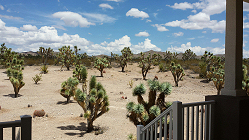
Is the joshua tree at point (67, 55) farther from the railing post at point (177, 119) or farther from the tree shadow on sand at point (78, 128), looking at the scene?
the railing post at point (177, 119)

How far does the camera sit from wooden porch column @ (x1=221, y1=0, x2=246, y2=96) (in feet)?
10.6

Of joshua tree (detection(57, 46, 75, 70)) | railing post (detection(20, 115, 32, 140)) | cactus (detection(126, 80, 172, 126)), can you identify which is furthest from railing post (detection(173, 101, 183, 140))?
joshua tree (detection(57, 46, 75, 70))

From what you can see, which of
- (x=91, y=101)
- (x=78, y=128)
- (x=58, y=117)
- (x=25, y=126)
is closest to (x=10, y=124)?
(x=25, y=126)

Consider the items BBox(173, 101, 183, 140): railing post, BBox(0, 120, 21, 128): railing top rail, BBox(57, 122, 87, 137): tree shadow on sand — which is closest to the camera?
BBox(0, 120, 21, 128): railing top rail

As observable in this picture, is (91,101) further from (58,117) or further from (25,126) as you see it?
(25,126)

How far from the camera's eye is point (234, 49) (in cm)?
323

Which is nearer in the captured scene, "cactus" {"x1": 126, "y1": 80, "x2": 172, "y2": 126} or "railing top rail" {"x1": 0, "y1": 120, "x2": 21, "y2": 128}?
"railing top rail" {"x1": 0, "y1": 120, "x2": 21, "y2": 128}

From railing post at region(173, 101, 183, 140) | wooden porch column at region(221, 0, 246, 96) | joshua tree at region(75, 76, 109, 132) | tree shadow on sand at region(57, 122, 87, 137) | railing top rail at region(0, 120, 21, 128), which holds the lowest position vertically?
tree shadow on sand at region(57, 122, 87, 137)

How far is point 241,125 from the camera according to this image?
3.05 metres

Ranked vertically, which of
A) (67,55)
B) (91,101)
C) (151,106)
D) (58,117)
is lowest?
(58,117)

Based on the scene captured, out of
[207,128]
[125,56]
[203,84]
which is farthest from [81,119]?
[125,56]

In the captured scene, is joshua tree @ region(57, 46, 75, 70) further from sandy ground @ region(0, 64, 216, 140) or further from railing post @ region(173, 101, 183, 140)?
railing post @ region(173, 101, 183, 140)

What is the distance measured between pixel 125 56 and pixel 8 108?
21743mm

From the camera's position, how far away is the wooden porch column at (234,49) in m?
3.23
